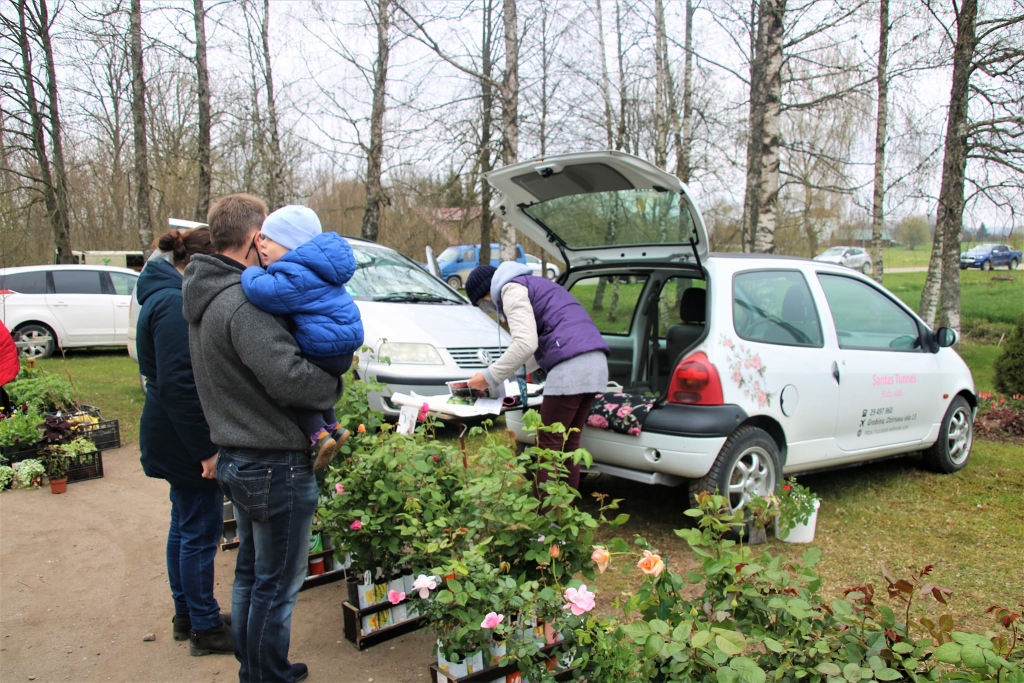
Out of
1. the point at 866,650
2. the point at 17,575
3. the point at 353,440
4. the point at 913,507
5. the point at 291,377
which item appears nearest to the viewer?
the point at 866,650

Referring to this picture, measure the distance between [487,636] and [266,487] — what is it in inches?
36.0

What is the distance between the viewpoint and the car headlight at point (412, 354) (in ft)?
20.6

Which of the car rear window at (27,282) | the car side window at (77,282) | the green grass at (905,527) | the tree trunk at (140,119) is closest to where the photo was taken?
the green grass at (905,527)

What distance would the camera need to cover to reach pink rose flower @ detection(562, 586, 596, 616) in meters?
2.25

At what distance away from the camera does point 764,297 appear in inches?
181

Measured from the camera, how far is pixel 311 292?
2.41 m

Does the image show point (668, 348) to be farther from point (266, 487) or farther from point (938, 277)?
point (938, 277)

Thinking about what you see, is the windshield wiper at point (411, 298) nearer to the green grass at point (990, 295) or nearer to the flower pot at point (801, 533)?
the flower pot at point (801, 533)

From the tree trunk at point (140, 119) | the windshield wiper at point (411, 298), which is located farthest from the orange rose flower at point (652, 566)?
the tree trunk at point (140, 119)

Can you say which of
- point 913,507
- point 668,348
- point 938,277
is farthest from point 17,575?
point 938,277

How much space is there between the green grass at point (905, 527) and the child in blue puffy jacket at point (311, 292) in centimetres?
195

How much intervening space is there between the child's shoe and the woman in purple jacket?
154 centimetres

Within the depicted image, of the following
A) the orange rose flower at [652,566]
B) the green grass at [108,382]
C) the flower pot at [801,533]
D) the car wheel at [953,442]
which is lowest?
the green grass at [108,382]

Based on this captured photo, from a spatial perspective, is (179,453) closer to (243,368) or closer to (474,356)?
(243,368)
